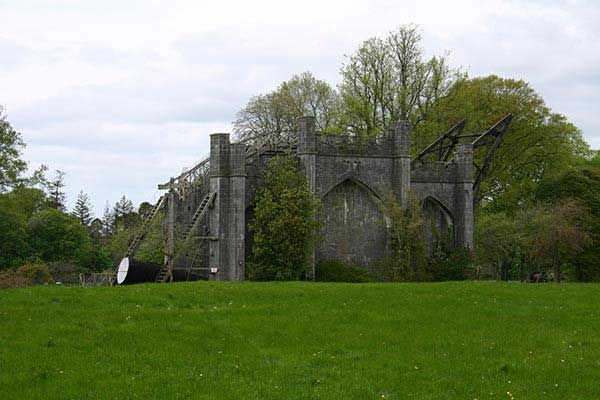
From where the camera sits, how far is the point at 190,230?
37.8m

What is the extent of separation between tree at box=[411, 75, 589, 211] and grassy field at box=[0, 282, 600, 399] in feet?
101

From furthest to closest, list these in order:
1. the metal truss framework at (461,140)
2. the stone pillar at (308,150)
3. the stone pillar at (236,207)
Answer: the metal truss framework at (461,140)
the stone pillar at (308,150)
the stone pillar at (236,207)

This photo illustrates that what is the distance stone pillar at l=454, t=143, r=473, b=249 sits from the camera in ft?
143

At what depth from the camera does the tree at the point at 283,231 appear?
121 ft

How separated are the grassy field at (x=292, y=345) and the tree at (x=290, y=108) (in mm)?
39158

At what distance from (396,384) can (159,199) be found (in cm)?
3031

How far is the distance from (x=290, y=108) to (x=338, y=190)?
23315 millimetres

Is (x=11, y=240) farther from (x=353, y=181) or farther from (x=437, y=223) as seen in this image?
(x=437, y=223)

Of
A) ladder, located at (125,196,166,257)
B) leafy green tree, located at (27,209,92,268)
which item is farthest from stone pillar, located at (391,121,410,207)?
leafy green tree, located at (27,209,92,268)

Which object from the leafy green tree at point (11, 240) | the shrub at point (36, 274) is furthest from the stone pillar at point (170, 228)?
the leafy green tree at point (11, 240)

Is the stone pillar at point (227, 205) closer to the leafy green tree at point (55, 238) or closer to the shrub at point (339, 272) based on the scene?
the shrub at point (339, 272)

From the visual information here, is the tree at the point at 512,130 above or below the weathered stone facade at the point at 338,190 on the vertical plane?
above

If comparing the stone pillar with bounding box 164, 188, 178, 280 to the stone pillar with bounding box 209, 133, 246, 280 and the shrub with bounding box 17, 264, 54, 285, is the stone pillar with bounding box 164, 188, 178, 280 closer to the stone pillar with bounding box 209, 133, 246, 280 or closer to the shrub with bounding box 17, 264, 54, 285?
the stone pillar with bounding box 209, 133, 246, 280

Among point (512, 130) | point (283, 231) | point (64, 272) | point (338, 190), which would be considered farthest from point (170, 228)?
point (512, 130)
